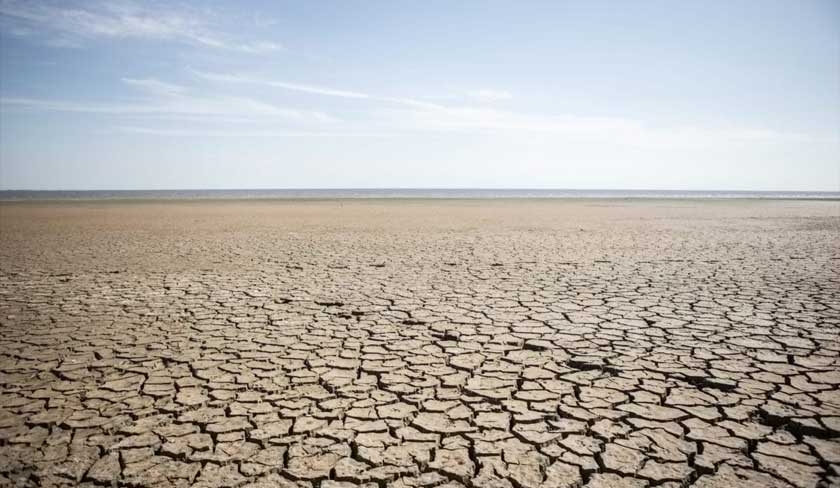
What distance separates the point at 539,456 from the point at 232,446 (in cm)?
147

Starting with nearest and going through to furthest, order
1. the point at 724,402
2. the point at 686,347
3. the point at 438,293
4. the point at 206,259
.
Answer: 1. the point at 724,402
2. the point at 686,347
3. the point at 438,293
4. the point at 206,259

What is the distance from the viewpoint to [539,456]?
2164 mm

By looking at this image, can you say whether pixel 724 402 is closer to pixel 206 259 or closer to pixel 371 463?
pixel 371 463

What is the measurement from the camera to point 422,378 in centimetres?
308

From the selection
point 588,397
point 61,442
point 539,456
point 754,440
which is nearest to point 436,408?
point 539,456

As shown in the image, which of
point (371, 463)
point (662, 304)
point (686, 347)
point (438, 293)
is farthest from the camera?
point (438, 293)

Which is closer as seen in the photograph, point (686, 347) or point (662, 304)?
point (686, 347)

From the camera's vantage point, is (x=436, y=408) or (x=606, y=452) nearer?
(x=606, y=452)

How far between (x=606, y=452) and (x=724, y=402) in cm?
98

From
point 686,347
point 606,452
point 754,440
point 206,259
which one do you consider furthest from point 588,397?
point 206,259

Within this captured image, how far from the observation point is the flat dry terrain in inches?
83.0

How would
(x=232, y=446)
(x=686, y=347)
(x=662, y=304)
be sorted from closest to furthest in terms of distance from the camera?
(x=232, y=446)
(x=686, y=347)
(x=662, y=304)

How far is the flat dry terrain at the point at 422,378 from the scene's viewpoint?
2.11 metres

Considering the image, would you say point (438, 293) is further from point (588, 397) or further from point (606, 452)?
point (606, 452)
